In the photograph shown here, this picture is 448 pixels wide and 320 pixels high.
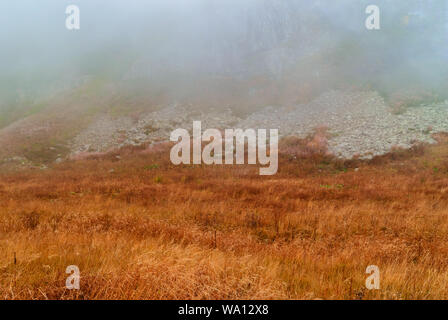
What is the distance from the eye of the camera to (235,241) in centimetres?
486

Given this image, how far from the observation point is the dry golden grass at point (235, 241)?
2668mm

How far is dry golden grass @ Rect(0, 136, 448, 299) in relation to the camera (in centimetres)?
267

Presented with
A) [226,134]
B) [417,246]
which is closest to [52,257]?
[417,246]

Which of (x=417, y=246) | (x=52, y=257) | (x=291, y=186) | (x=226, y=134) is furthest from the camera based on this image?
(x=226, y=134)

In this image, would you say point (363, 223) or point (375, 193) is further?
point (375, 193)

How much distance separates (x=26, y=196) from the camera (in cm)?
1034

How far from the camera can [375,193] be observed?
9.95 meters

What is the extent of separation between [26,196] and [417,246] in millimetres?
13851

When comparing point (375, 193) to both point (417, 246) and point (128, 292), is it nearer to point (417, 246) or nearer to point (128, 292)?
point (417, 246)
